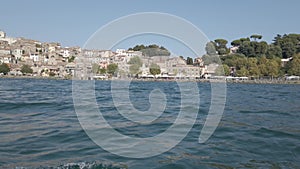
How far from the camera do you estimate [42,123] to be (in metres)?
5.41

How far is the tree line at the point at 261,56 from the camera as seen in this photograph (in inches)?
2958

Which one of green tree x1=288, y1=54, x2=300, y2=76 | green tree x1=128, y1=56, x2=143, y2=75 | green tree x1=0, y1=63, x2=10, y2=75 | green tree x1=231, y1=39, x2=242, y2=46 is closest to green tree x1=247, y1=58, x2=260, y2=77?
green tree x1=288, y1=54, x2=300, y2=76

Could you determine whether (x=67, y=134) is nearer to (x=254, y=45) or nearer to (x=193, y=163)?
(x=193, y=163)

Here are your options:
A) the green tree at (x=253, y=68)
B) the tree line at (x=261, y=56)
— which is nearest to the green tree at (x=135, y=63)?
the tree line at (x=261, y=56)

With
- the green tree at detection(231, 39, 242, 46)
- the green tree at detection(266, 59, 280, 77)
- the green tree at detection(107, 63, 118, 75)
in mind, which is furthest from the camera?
the green tree at detection(231, 39, 242, 46)

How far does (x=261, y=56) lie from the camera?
305 ft

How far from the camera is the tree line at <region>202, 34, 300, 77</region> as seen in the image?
75.1 m

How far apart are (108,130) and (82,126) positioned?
1.75 feet

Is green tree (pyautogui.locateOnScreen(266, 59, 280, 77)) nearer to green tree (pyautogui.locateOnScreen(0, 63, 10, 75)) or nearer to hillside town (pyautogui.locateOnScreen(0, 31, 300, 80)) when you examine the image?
hillside town (pyautogui.locateOnScreen(0, 31, 300, 80))

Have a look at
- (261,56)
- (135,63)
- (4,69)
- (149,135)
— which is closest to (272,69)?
(261,56)

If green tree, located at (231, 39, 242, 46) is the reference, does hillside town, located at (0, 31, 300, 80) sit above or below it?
below

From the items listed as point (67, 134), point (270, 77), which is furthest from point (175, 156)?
point (270, 77)

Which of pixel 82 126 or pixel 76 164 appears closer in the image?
pixel 76 164

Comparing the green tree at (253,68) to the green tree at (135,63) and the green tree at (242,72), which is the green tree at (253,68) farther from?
the green tree at (135,63)
